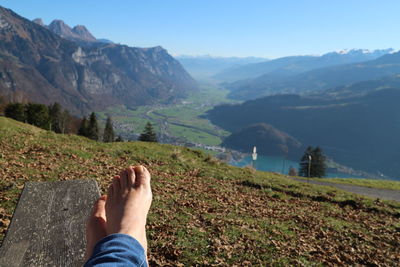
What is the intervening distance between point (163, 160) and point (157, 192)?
6614mm

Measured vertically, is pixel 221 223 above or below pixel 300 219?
above

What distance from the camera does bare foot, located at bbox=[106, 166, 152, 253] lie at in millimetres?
2959

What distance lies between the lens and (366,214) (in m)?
12.2

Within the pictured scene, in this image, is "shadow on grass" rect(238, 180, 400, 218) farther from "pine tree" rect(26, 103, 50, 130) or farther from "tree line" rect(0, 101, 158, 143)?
"pine tree" rect(26, 103, 50, 130)

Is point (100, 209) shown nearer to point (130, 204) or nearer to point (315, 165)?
point (130, 204)

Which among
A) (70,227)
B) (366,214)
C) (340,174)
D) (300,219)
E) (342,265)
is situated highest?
(70,227)

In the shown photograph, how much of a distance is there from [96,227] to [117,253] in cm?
110

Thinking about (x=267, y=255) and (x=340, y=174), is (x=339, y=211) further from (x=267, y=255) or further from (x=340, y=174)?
(x=340, y=174)

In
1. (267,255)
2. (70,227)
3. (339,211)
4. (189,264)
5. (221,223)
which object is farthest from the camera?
(339,211)

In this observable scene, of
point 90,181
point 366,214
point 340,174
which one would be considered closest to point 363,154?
point 340,174

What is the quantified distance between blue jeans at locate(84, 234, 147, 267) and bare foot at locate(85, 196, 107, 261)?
582mm

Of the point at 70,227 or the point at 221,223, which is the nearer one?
the point at 70,227

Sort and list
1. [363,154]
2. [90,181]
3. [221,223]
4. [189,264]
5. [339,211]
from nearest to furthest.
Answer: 1. [90,181]
2. [189,264]
3. [221,223]
4. [339,211]
5. [363,154]

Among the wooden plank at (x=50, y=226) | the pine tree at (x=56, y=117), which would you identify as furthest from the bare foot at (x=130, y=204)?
the pine tree at (x=56, y=117)
